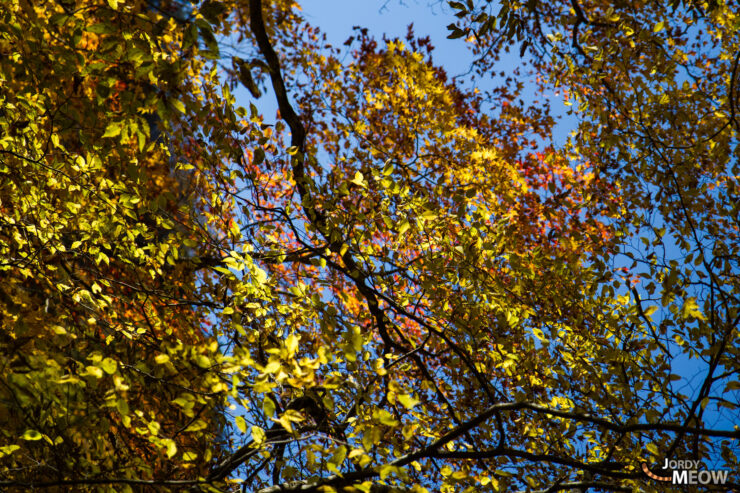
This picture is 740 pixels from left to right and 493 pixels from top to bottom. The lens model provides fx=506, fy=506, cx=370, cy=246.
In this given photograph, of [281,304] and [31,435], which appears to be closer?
[31,435]

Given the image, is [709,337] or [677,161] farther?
[677,161]

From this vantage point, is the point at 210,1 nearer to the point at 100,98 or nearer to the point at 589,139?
the point at 100,98

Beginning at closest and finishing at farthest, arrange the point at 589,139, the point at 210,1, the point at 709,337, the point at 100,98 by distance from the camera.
Result: the point at 210,1 < the point at 100,98 < the point at 709,337 < the point at 589,139

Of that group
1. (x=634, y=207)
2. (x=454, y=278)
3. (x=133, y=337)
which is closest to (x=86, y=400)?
(x=133, y=337)

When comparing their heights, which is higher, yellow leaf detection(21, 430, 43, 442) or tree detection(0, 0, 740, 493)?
tree detection(0, 0, 740, 493)

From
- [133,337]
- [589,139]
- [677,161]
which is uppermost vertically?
[589,139]

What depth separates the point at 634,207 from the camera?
344 inches

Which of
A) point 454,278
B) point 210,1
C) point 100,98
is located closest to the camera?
point 210,1

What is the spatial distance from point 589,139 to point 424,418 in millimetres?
3224

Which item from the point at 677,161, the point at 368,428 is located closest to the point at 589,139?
the point at 677,161

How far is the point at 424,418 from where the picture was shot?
4473mm

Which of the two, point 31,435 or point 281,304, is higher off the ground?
point 281,304

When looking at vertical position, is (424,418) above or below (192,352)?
above

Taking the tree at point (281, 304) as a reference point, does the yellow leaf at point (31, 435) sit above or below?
below
